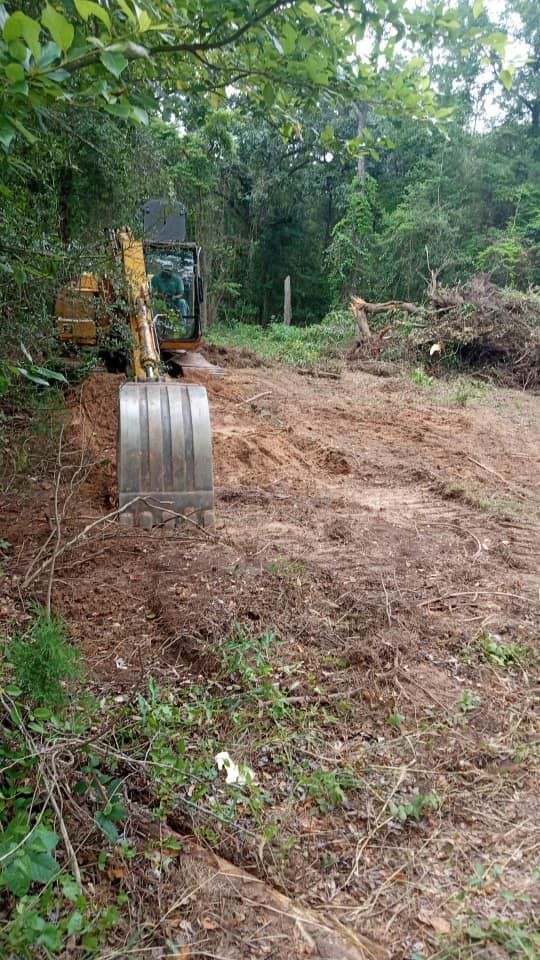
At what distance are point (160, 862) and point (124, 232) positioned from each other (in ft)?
18.3

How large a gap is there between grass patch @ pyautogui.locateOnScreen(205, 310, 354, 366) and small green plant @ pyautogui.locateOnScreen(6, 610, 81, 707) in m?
12.4

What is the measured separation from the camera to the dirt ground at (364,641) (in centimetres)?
199

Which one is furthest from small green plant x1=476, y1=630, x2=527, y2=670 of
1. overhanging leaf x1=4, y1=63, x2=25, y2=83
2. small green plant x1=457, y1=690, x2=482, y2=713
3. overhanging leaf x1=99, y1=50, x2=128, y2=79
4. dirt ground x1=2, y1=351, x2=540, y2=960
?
overhanging leaf x1=4, y1=63, x2=25, y2=83

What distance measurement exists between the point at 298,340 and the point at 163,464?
14.4m

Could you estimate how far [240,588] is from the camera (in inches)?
148

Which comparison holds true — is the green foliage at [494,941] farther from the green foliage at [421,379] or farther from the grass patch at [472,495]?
the green foliage at [421,379]

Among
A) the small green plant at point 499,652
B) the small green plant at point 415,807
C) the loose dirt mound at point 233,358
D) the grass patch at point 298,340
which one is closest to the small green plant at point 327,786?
the small green plant at point 415,807

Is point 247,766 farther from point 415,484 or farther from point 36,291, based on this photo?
point 415,484

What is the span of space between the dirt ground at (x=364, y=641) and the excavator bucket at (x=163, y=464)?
0.58 feet

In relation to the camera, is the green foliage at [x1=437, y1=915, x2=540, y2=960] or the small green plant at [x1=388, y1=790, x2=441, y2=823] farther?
the small green plant at [x1=388, y1=790, x2=441, y2=823]

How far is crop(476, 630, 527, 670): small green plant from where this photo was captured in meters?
3.28

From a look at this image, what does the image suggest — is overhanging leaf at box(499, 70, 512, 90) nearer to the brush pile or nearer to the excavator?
the excavator

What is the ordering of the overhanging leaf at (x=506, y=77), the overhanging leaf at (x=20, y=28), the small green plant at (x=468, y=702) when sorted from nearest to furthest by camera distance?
the overhanging leaf at (x=20, y=28) < the overhanging leaf at (x=506, y=77) < the small green plant at (x=468, y=702)

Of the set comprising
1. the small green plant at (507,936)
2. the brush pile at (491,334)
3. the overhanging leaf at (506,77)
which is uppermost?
the overhanging leaf at (506,77)
